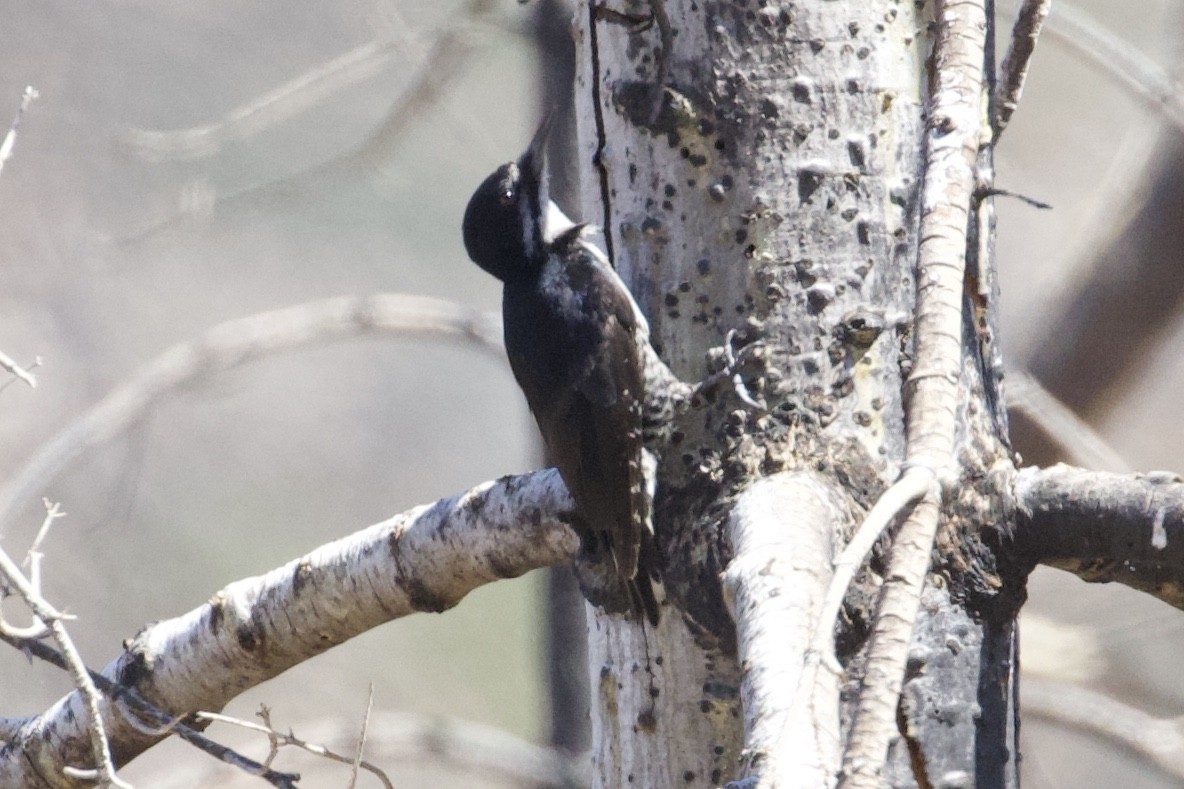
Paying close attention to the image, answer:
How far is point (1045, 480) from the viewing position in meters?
1.59

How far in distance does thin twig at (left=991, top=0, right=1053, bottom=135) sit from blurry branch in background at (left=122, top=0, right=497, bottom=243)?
230 cm

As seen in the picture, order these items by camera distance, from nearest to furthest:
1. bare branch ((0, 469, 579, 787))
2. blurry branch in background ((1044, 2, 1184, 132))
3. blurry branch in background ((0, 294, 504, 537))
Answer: bare branch ((0, 469, 579, 787))
blurry branch in background ((1044, 2, 1184, 132))
blurry branch in background ((0, 294, 504, 537))

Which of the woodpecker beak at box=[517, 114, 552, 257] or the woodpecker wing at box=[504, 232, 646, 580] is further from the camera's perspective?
the woodpecker beak at box=[517, 114, 552, 257]

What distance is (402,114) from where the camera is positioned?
392cm

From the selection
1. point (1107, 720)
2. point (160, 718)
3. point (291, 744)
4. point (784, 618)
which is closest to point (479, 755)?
point (1107, 720)

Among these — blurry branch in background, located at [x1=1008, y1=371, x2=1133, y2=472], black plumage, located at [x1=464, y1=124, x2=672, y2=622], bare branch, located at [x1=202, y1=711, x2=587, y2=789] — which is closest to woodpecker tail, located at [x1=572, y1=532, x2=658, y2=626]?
black plumage, located at [x1=464, y1=124, x2=672, y2=622]

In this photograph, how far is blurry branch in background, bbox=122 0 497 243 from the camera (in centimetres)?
384

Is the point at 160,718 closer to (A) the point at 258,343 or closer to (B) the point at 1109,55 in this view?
(A) the point at 258,343

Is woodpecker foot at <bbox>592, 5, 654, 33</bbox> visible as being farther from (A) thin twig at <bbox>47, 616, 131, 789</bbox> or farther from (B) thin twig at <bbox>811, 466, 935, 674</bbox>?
(A) thin twig at <bbox>47, 616, 131, 789</bbox>

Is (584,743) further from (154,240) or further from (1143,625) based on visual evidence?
(154,240)

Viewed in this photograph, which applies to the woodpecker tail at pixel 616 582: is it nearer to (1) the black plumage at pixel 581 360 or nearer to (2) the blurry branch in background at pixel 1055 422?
(1) the black plumage at pixel 581 360

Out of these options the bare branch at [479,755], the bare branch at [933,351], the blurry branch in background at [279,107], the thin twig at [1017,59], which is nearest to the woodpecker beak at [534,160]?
the thin twig at [1017,59]

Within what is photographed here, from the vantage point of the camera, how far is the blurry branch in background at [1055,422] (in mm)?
2824

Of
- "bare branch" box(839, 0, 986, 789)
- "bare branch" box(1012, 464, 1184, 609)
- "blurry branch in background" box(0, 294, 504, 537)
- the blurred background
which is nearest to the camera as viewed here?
"bare branch" box(839, 0, 986, 789)
